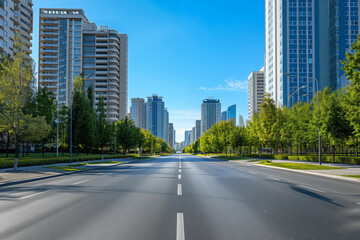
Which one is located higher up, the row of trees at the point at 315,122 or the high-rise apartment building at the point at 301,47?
the high-rise apartment building at the point at 301,47

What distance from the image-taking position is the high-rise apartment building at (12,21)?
6775 cm

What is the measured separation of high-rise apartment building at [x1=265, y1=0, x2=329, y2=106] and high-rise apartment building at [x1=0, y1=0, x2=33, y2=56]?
7489 centimetres

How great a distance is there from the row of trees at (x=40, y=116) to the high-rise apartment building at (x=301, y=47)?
5538 centimetres

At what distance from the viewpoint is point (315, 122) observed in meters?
27.0

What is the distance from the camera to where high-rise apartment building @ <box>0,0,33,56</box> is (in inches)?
2667

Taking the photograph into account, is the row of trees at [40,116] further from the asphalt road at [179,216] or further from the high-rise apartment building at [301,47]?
the high-rise apartment building at [301,47]

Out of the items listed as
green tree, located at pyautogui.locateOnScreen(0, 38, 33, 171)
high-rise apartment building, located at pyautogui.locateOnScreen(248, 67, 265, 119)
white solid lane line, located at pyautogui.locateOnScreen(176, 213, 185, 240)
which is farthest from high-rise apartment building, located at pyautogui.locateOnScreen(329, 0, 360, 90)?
white solid lane line, located at pyautogui.locateOnScreen(176, 213, 185, 240)

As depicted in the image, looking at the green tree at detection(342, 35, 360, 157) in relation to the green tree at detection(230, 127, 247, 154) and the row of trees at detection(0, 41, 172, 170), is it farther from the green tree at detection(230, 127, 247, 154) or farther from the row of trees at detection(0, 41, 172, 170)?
the green tree at detection(230, 127, 247, 154)

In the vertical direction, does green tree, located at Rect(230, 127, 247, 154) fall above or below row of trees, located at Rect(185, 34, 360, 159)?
below

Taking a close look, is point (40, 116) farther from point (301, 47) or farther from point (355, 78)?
point (301, 47)

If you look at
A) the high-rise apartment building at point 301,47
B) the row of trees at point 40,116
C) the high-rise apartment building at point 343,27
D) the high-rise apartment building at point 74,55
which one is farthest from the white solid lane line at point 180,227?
the high-rise apartment building at point 74,55

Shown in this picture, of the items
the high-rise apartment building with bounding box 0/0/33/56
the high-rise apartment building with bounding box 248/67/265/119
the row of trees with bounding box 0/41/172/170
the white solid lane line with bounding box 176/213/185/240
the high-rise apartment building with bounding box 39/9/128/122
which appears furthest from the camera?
the high-rise apartment building with bounding box 248/67/265/119

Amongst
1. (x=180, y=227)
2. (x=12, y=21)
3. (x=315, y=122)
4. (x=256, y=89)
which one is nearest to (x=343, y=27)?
(x=315, y=122)

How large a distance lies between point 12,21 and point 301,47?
3453 inches
